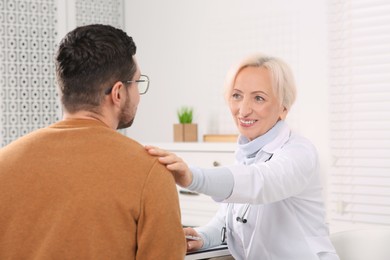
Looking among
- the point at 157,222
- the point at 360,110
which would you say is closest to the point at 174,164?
the point at 157,222

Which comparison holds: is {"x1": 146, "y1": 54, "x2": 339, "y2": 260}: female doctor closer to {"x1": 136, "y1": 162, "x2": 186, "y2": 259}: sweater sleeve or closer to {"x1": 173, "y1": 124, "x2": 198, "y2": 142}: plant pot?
{"x1": 136, "y1": 162, "x2": 186, "y2": 259}: sweater sleeve

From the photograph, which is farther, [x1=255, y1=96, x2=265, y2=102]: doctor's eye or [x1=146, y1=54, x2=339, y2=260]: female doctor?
[x1=255, y1=96, x2=265, y2=102]: doctor's eye

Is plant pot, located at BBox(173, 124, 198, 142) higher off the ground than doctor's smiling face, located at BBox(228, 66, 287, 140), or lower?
lower

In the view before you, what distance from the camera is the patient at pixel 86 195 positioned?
4.92 ft

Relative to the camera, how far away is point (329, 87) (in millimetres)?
3654

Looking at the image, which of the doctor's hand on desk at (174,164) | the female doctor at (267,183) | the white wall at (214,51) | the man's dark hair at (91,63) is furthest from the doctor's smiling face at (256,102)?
the white wall at (214,51)

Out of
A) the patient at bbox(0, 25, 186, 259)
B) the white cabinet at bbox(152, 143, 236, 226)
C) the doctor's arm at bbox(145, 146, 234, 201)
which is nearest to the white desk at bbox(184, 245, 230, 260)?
the doctor's arm at bbox(145, 146, 234, 201)

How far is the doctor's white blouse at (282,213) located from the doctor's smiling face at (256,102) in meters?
0.05

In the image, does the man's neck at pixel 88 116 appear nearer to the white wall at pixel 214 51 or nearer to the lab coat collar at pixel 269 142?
the lab coat collar at pixel 269 142

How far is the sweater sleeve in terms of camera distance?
1502 mm

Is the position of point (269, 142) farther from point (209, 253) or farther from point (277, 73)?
point (209, 253)

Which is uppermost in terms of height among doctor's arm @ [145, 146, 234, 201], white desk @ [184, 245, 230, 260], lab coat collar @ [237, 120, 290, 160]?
lab coat collar @ [237, 120, 290, 160]

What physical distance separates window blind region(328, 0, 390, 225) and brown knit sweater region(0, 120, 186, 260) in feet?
7.01

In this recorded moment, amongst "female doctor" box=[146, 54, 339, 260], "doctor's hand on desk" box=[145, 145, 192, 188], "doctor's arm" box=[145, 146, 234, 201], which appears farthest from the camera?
"female doctor" box=[146, 54, 339, 260]
